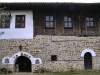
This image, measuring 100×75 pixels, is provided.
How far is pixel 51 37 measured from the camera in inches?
465

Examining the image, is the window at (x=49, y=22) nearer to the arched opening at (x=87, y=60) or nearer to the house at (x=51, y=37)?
the house at (x=51, y=37)

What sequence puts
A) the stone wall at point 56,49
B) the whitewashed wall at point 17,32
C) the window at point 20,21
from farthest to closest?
the window at point 20,21 → the whitewashed wall at point 17,32 → the stone wall at point 56,49

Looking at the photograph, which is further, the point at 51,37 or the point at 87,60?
the point at 87,60

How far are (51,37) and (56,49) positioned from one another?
0.89 meters

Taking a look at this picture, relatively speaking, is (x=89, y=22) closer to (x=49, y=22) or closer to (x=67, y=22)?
(x=67, y=22)

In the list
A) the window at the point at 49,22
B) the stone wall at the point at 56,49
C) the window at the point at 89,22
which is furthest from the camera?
the window at the point at 89,22

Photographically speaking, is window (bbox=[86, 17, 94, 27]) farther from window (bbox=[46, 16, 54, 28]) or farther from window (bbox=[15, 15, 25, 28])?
window (bbox=[15, 15, 25, 28])

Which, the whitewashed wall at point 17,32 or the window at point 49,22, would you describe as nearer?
the whitewashed wall at point 17,32

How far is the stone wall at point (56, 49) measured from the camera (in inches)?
456

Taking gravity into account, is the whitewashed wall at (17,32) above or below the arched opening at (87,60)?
above

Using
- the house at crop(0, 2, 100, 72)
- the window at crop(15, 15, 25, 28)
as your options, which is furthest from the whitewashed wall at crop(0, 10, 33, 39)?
the window at crop(15, 15, 25, 28)

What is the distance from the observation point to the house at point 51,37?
1159cm

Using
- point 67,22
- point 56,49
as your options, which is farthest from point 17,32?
point 67,22

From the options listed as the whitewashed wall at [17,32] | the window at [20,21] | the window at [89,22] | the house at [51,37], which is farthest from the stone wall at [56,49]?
the window at [89,22]
